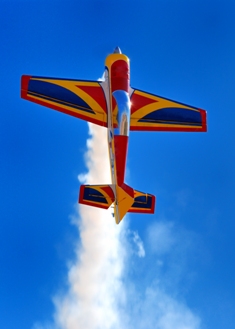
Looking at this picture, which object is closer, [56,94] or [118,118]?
[118,118]

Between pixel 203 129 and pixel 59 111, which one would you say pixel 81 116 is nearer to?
pixel 59 111

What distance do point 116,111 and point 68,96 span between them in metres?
4.41

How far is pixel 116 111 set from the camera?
30.5 meters

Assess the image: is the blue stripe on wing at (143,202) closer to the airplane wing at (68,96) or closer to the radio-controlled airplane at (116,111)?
the radio-controlled airplane at (116,111)

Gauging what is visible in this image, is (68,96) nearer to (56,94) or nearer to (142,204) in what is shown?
(56,94)

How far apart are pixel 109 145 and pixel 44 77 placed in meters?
8.18

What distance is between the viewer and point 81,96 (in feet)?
106

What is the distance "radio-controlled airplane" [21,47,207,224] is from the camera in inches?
1125

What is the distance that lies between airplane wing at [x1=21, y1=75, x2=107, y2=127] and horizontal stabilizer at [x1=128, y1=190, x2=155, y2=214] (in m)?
6.46

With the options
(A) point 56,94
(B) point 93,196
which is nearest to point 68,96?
(A) point 56,94

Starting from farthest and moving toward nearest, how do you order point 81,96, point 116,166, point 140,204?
1. point 81,96
2. point 140,204
3. point 116,166

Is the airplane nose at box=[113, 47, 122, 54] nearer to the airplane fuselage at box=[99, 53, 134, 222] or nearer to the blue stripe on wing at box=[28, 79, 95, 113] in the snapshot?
the airplane fuselage at box=[99, 53, 134, 222]

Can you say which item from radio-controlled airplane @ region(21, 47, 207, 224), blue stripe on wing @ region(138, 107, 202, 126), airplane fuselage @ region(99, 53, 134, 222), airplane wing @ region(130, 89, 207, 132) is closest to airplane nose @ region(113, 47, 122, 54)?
radio-controlled airplane @ region(21, 47, 207, 224)

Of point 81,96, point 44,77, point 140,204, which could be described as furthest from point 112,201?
point 44,77
